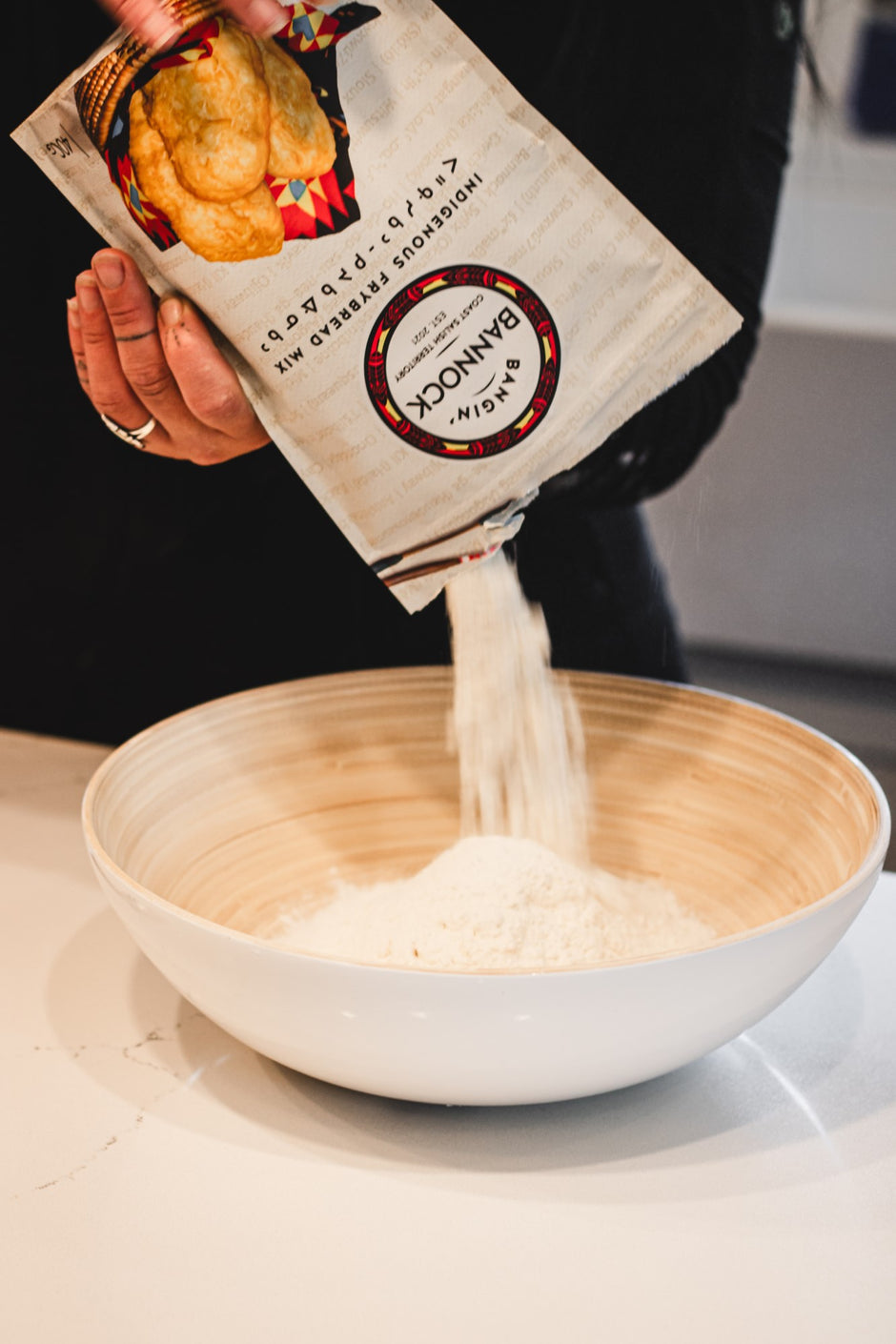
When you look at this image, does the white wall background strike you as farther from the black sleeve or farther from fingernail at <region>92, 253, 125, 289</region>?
fingernail at <region>92, 253, 125, 289</region>

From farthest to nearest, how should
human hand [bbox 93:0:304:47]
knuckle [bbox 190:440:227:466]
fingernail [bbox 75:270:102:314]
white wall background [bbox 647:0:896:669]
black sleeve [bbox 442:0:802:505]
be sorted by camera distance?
white wall background [bbox 647:0:896:669]
black sleeve [bbox 442:0:802:505]
knuckle [bbox 190:440:227:466]
fingernail [bbox 75:270:102:314]
human hand [bbox 93:0:304:47]

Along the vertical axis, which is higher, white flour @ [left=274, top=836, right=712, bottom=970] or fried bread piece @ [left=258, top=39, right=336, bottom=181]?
fried bread piece @ [left=258, top=39, right=336, bottom=181]

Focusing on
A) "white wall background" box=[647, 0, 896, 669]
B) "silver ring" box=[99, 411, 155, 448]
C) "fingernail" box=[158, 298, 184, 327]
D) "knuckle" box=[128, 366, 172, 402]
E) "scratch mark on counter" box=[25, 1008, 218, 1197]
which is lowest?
"white wall background" box=[647, 0, 896, 669]

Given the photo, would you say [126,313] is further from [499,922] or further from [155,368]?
[499,922]

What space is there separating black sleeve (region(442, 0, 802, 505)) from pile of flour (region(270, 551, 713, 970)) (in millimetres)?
167

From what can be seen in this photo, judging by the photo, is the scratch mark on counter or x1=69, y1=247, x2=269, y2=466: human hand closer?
the scratch mark on counter

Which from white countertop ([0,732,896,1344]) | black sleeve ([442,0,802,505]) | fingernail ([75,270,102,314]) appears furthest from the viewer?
black sleeve ([442,0,802,505])

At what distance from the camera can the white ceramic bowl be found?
0.54 m

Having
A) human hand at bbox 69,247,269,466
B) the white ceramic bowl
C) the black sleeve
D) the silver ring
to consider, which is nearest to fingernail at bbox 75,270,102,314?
human hand at bbox 69,247,269,466

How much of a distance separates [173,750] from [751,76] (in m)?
0.68

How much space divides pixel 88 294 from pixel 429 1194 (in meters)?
0.53

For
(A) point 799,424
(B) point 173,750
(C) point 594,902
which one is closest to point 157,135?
(B) point 173,750

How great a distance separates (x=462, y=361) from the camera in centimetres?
68

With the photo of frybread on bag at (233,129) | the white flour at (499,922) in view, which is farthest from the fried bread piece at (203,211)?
the white flour at (499,922)
